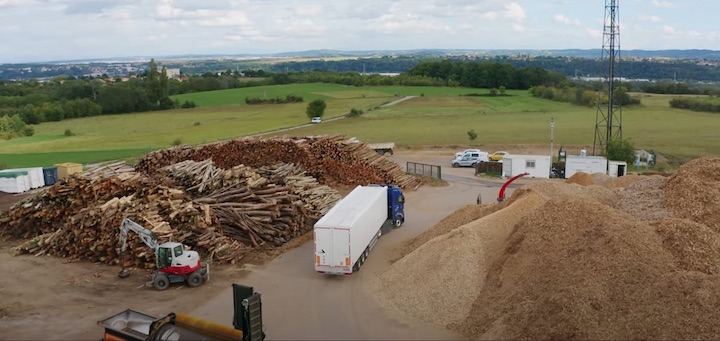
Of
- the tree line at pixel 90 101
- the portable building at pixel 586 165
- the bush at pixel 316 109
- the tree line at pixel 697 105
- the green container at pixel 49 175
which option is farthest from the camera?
the tree line at pixel 90 101

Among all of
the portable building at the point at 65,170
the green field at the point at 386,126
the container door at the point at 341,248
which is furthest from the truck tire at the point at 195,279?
the green field at the point at 386,126

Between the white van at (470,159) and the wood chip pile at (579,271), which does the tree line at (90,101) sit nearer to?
the white van at (470,159)

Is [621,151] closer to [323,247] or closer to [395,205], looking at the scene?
[395,205]

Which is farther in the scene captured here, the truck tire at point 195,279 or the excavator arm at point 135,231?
the excavator arm at point 135,231

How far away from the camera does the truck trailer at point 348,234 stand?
830 inches

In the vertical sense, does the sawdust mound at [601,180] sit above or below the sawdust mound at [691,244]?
below

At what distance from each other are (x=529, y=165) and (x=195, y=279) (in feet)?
88.7

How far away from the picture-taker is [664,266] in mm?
15977

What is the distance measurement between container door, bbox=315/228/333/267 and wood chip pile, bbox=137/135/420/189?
50.4ft

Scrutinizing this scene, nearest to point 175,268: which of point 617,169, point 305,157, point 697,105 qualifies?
point 305,157

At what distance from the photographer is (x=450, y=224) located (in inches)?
998

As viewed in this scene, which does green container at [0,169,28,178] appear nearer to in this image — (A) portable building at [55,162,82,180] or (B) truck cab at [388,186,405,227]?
(A) portable building at [55,162,82,180]

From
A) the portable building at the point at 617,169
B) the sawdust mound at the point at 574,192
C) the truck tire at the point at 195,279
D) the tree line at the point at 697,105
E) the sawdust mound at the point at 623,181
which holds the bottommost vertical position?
the truck tire at the point at 195,279

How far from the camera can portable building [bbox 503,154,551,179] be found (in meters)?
41.0
